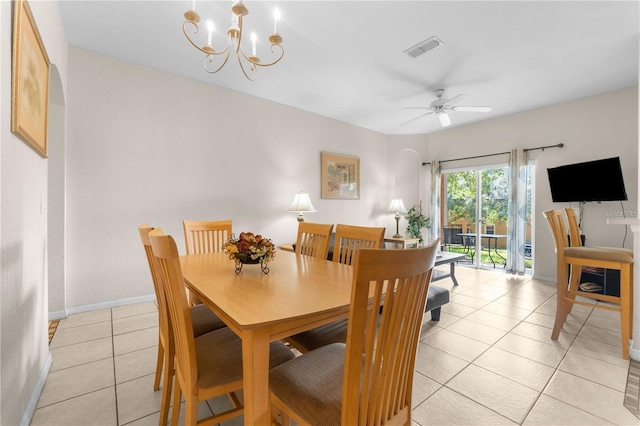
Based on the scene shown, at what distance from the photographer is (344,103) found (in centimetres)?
434

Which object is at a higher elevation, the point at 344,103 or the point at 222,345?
the point at 344,103

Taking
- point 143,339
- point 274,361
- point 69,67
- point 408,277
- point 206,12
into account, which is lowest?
point 143,339

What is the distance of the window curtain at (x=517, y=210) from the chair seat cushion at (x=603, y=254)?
256 cm

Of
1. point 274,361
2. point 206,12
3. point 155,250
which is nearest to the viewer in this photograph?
point 155,250

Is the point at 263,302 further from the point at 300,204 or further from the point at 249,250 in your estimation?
the point at 300,204

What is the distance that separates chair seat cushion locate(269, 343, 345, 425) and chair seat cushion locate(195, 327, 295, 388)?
0.17m

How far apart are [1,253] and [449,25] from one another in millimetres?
3308

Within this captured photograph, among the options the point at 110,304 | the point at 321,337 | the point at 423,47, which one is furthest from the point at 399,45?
the point at 110,304

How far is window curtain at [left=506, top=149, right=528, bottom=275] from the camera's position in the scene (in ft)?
15.3

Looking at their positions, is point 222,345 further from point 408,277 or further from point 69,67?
point 69,67

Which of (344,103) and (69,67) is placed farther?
(344,103)

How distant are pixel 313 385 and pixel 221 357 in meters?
0.45

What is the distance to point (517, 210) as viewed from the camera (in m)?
4.69

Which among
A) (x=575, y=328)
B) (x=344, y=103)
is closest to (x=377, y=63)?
(x=344, y=103)
